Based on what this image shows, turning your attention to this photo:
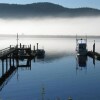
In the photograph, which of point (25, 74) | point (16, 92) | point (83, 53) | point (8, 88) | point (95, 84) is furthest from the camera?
point (83, 53)

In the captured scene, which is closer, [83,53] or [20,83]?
[20,83]

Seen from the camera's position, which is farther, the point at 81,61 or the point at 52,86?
the point at 81,61

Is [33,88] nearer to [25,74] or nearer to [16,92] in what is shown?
[16,92]

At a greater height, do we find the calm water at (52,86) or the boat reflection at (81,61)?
the boat reflection at (81,61)

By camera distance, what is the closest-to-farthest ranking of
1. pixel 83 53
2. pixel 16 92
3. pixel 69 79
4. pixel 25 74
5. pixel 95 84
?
pixel 16 92, pixel 95 84, pixel 69 79, pixel 25 74, pixel 83 53

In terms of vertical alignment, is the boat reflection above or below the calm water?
above

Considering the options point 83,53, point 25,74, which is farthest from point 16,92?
point 83,53

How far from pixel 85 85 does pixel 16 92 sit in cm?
1366

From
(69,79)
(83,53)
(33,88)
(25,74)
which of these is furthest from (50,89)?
(83,53)

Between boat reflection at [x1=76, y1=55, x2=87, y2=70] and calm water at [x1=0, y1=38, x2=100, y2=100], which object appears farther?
boat reflection at [x1=76, y1=55, x2=87, y2=70]

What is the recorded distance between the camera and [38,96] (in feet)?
162

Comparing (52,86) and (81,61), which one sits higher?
(81,61)

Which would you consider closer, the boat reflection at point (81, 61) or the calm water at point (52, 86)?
the calm water at point (52, 86)

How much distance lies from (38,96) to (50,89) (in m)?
5.92
